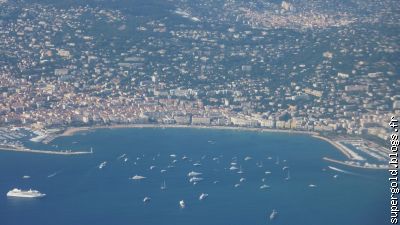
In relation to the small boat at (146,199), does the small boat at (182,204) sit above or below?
below

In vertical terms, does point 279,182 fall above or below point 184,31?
below

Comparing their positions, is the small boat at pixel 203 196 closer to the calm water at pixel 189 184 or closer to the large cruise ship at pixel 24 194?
the calm water at pixel 189 184

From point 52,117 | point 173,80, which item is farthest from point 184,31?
point 52,117

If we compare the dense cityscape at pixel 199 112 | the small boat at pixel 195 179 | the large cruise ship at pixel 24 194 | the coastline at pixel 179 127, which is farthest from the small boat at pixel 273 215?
the large cruise ship at pixel 24 194

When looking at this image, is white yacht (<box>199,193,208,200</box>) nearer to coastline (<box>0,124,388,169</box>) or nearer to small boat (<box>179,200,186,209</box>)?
small boat (<box>179,200,186,209</box>)

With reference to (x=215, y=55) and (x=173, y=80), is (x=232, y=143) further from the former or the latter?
(x=215, y=55)

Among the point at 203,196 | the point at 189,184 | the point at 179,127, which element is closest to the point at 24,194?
the point at 189,184
